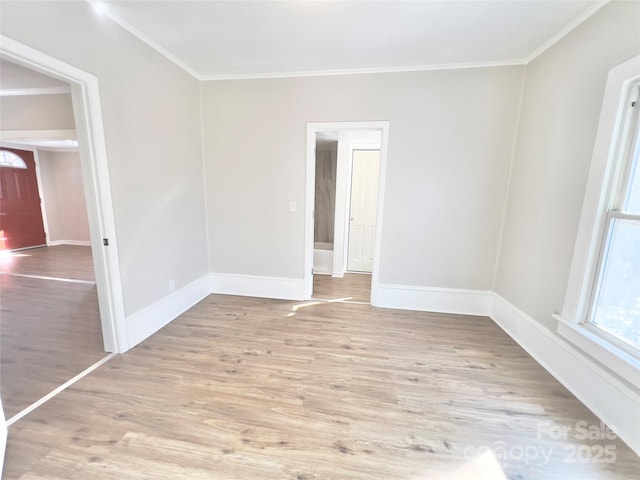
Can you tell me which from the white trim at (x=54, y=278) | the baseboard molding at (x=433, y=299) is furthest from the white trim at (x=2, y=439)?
the white trim at (x=54, y=278)

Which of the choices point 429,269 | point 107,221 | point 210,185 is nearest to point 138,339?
point 107,221

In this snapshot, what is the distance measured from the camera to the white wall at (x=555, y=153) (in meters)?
1.73

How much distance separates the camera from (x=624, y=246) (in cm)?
162

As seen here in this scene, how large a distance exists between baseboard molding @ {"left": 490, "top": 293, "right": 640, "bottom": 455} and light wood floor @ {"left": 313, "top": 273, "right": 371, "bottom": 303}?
1644mm

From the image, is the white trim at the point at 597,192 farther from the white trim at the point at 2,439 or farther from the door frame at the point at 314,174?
the white trim at the point at 2,439

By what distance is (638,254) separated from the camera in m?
1.53

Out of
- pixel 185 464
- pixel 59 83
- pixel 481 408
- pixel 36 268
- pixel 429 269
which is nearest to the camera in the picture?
pixel 185 464

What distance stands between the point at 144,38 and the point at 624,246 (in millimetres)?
3848

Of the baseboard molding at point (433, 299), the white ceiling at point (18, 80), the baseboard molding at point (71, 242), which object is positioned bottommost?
the baseboard molding at point (71, 242)

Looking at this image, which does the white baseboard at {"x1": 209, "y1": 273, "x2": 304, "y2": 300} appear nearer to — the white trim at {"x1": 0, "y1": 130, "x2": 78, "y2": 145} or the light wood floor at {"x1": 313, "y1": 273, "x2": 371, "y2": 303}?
the light wood floor at {"x1": 313, "y1": 273, "x2": 371, "y2": 303}

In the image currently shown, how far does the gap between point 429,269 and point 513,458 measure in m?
1.87

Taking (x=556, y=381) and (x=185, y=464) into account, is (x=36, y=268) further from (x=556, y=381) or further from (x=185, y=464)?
(x=556, y=381)

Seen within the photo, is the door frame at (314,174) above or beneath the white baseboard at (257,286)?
above

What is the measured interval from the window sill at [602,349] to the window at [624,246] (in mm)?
76
